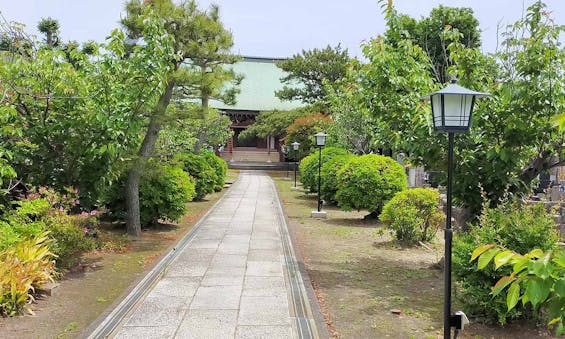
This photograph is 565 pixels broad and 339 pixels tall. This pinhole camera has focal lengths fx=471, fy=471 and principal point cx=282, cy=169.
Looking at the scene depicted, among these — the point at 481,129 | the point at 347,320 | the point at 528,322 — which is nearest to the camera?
the point at 528,322

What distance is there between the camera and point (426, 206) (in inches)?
390

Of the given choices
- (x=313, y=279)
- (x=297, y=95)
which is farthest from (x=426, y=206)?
(x=297, y=95)

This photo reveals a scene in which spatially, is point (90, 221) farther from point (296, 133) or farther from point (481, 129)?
point (296, 133)

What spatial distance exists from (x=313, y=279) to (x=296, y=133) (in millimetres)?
22741

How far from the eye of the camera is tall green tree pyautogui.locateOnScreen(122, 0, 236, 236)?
955 centimetres

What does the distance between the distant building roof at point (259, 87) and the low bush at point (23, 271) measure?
32972 millimetres

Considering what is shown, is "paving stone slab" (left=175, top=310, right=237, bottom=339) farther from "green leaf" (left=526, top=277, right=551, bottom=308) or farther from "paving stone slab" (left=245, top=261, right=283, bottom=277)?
"green leaf" (left=526, top=277, right=551, bottom=308)

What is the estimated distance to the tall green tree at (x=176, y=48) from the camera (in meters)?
9.55

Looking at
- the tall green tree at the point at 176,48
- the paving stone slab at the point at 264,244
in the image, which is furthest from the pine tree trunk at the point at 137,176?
the paving stone slab at the point at 264,244

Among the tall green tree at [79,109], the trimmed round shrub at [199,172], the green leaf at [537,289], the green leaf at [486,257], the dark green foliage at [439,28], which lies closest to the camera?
→ the green leaf at [537,289]

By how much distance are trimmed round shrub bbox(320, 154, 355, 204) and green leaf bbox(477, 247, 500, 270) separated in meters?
15.1

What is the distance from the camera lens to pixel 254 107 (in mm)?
41500

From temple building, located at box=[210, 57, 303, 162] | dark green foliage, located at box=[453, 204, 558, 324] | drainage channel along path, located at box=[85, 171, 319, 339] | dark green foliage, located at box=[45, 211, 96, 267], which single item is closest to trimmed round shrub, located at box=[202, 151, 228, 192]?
drainage channel along path, located at box=[85, 171, 319, 339]

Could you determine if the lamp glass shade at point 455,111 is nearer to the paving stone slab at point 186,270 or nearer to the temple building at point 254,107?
the paving stone slab at point 186,270
